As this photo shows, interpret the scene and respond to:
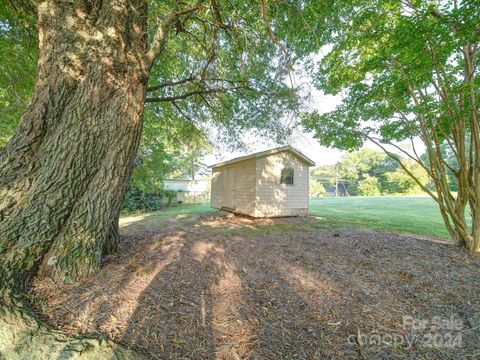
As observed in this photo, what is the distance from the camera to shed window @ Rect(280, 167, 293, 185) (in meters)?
9.11

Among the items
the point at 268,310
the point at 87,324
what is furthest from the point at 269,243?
the point at 87,324

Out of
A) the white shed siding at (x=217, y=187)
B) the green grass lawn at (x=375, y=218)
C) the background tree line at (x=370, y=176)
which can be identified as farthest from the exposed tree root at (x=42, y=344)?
the background tree line at (x=370, y=176)

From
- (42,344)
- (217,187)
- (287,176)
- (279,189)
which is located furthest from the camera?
(217,187)

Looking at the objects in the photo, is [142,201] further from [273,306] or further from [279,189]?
[273,306]

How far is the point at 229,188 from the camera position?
10.6 metres

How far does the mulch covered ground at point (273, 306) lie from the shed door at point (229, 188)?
6.90 m

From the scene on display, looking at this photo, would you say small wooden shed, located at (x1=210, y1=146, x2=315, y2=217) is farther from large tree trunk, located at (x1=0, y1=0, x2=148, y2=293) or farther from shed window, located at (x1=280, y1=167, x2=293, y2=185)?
large tree trunk, located at (x1=0, y1=0, x2=148, y2=293)

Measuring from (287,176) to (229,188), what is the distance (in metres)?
3.08

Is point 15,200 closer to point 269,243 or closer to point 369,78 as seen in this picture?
point 269,243

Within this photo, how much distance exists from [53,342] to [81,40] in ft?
10.0

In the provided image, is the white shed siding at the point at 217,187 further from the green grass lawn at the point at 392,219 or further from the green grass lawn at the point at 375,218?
the green grass lawn at the point at 392,219

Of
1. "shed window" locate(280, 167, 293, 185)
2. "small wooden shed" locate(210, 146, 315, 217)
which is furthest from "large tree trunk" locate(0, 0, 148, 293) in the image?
"shed window" locate(280, 167, 293, 185)

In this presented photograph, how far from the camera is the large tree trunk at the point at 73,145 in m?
1.96

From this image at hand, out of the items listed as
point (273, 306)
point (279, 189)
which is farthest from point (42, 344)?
point (279, 189)
